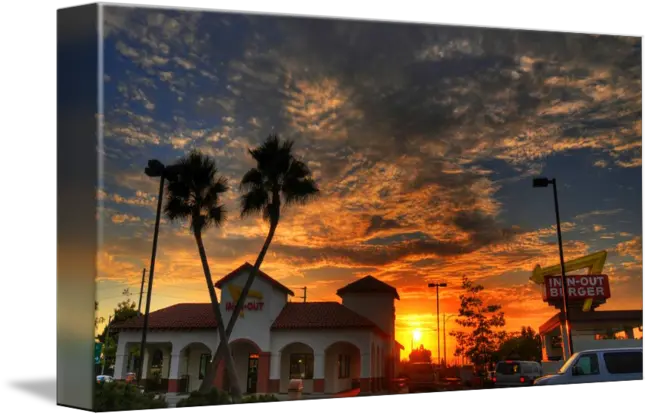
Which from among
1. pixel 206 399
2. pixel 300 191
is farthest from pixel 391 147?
pixel 206 399

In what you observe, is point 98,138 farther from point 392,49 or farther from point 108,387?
point 392,49

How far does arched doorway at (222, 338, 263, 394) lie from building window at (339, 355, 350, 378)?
200 centimetres

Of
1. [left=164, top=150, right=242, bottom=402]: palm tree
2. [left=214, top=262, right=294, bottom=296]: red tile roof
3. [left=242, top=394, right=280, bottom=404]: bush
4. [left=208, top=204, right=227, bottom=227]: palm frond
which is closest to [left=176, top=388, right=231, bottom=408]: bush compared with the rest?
[left=164, top=150, right=242, bottom=402]: palm tree

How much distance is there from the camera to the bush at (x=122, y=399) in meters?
12.7

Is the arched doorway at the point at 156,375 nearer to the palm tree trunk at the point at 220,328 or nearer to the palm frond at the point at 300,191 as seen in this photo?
the palm tree trunk at the point at 220,328

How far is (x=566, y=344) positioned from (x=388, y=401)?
5882mm

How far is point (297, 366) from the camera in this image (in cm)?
1600

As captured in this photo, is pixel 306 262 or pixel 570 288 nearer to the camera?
pixel 306 262

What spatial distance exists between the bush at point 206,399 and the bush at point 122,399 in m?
0.65

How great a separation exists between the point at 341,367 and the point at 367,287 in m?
2.12

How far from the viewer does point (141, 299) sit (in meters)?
14.4

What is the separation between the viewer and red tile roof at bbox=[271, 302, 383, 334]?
16.3m

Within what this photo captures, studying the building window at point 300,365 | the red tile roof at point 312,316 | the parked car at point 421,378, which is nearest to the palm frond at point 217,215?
the red tile roof at point 312,316

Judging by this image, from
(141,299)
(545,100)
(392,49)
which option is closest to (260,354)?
(141,299)
